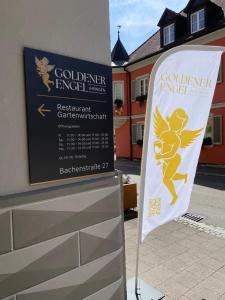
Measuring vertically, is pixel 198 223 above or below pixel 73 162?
below

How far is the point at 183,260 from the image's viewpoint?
177 inches

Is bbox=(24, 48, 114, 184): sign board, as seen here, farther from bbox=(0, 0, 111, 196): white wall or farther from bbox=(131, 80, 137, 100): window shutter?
bbox=(131, 80, 137, 100): window shutter

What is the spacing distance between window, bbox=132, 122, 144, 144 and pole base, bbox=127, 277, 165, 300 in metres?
16.6

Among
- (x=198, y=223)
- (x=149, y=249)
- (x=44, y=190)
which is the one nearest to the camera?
(x=44, y=190)

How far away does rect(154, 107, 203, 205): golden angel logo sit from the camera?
2984mm

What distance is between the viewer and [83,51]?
8.10 ft

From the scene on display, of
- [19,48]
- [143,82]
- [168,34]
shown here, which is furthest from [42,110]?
[143,82]

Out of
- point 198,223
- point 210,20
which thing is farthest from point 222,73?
point 198,223

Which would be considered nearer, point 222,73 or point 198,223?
point 198,223

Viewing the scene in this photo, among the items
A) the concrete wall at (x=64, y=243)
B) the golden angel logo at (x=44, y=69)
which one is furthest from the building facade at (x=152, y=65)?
the golden angel logo at (x=44, y=69)

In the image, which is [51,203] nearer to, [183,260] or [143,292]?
[143,292]

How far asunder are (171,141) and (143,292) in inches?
72.4

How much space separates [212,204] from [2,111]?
7066 millimetres

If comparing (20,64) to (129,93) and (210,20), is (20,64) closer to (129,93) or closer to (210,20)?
(210,20)
